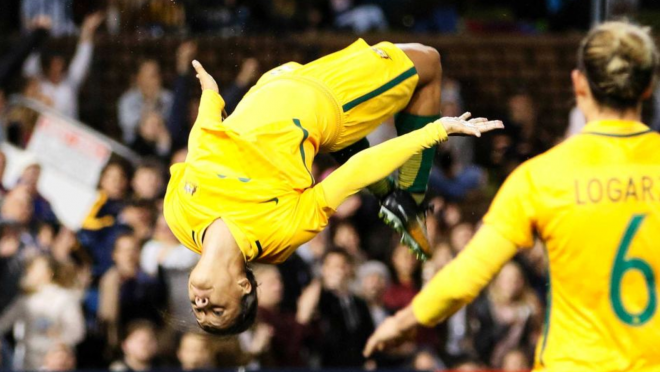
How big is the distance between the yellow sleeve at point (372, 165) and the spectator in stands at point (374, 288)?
3114 millimetres

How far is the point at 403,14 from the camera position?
10.4 m

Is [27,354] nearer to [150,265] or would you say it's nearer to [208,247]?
[150,265]

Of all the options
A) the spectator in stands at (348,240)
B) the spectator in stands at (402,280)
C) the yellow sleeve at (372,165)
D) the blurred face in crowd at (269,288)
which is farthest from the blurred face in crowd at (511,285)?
the yellow sleeve at (372,165)

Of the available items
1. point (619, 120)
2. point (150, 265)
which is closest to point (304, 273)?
point (150, 265)

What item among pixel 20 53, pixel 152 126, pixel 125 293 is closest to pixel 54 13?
pixel 20 53

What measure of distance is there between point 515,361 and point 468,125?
363 centimetres

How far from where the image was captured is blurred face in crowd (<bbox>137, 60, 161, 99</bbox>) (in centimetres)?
901

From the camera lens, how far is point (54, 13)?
10133 mm

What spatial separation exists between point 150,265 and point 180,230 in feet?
9.29

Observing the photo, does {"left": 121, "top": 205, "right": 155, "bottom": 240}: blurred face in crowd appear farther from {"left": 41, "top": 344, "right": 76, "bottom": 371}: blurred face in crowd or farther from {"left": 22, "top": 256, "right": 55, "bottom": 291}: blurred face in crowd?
{"left": 41, "top": 344, "right": 76, "bottom": 371}: blurred face in crowd

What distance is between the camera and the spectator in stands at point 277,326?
7438 mm

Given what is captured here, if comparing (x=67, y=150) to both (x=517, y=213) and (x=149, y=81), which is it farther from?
(x=517, y=213)

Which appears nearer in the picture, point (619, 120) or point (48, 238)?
point (619, 120)

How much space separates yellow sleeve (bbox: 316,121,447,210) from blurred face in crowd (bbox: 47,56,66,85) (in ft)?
16.5
